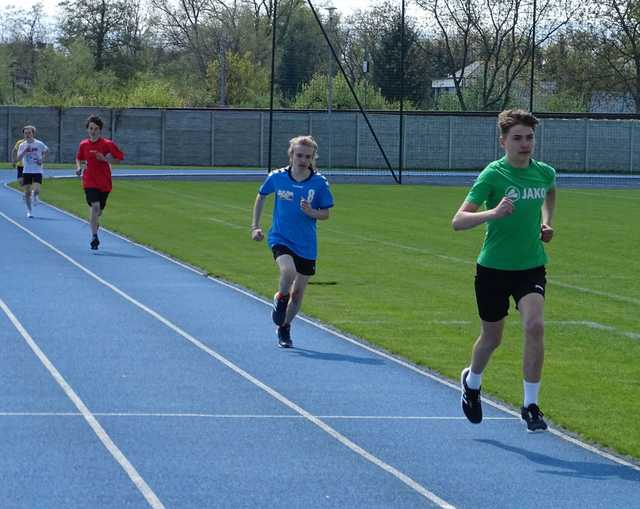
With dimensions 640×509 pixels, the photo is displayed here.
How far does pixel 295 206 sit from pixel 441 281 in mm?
6174

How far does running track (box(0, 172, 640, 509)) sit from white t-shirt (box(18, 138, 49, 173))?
48.3 feet

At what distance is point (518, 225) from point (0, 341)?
5.06m

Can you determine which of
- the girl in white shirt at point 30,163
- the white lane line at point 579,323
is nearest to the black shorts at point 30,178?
the girl in white shirt at point 30,163

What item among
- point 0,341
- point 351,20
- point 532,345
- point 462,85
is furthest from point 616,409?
point 351,20

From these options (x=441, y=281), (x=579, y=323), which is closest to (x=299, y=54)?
(x=441, y=281)

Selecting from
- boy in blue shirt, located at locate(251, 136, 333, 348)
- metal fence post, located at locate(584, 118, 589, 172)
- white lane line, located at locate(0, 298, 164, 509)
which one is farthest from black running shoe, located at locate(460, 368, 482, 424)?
metal fence post, located at locate(584, 118, 589, 172)

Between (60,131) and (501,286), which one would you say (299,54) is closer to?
(60,131)

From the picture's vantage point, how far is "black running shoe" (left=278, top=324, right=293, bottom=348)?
11.4 meters

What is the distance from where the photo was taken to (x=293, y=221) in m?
11.4

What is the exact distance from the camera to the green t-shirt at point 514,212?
7.79 metres

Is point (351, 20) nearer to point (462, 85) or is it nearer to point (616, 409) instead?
point (462, 85)

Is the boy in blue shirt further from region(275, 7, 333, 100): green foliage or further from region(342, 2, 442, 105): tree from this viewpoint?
region(275, 7, 333, 100): green foliage

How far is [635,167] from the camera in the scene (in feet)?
192

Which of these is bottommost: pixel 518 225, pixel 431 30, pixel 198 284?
pixel 198 284
